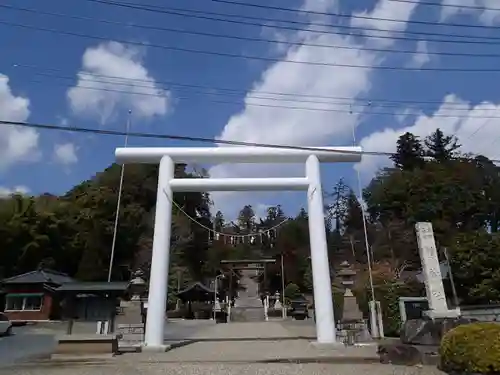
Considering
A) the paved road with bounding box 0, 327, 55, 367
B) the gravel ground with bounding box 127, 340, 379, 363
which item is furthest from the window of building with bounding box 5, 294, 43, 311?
the gravel ground with bounding box 127, 340, 379, 363

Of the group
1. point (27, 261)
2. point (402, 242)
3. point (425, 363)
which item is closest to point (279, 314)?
point (402, 242)

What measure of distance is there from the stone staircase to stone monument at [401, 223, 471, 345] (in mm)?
25633

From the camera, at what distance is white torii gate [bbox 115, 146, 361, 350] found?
1445 cm

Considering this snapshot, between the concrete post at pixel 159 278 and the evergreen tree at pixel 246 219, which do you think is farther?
the evergreen tree at pixel 246 219

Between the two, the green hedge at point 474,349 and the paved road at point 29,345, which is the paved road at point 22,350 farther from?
the green hedge at point 474,349

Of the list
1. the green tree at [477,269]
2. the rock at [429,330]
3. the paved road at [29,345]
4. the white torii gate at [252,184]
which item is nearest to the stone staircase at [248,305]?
the paved road at [29,345]

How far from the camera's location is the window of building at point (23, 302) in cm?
3784

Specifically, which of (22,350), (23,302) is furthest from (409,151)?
(22,350)

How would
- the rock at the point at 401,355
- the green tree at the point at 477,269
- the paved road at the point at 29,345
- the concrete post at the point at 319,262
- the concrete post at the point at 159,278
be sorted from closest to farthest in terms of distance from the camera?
the rock at the point at 401,355
the paved road at the point at 29,345
the concrete post at the point at 159,278
the concrete post at the point at 319,262
the green tree at the point at 477,269

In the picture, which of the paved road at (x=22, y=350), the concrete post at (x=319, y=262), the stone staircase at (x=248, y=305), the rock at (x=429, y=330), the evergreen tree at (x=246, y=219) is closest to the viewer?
the rock at (x=429, y=330)

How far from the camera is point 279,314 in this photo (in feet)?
133

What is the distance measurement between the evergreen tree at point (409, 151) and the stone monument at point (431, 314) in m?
45.8

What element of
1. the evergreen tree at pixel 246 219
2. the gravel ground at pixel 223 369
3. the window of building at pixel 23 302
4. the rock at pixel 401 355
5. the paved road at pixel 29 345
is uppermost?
the evergreen tree at pixel 246 219

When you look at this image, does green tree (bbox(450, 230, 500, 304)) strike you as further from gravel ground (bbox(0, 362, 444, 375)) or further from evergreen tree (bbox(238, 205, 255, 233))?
evergreen tree (bbox(238, 205, 255, 233))
